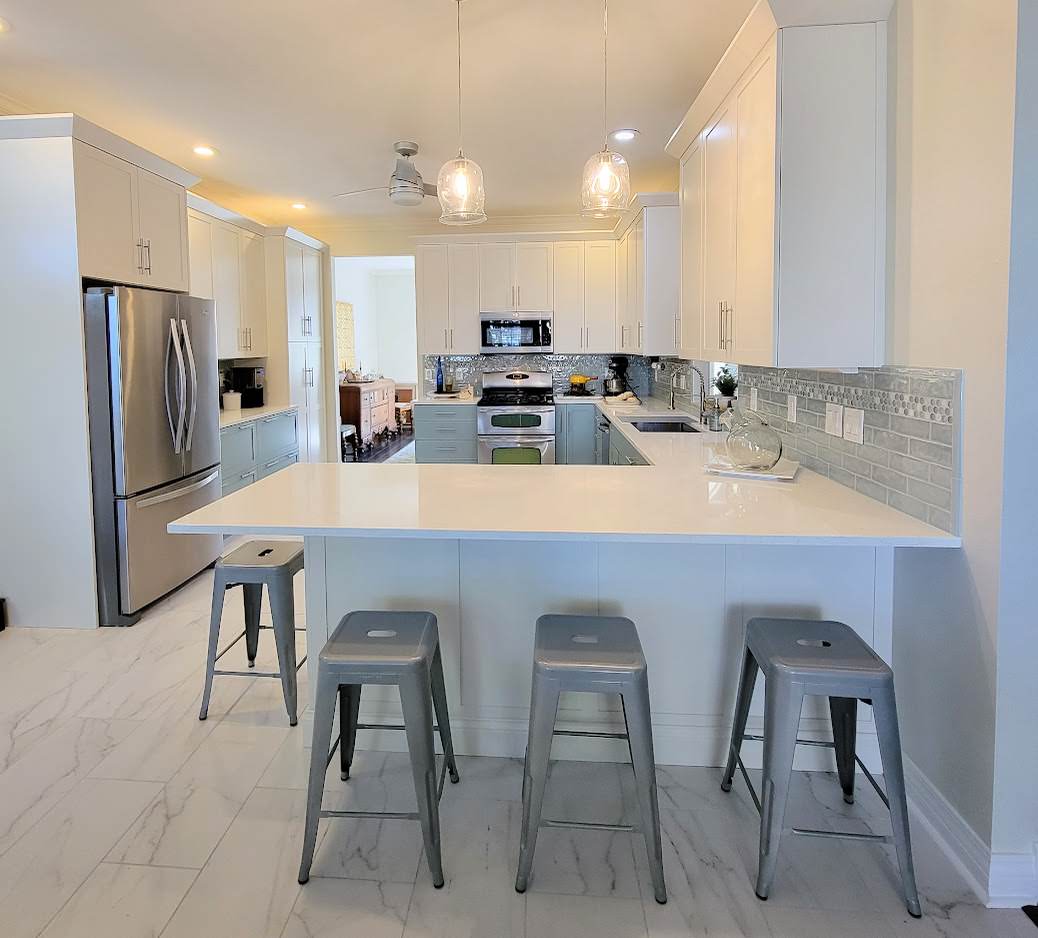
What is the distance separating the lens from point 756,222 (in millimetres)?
2246

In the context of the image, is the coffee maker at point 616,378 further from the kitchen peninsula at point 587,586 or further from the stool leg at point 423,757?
the stool leg at point 423,757

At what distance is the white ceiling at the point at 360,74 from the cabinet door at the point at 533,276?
45.6 inches

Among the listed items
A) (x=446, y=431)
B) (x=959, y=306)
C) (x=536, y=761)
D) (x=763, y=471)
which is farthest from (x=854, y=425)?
(x=446, y=431)

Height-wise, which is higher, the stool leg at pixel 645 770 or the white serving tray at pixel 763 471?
the white serving tray at pixel 763 471

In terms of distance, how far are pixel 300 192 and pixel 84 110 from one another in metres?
1.93

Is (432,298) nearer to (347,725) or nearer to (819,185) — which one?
(819,185)

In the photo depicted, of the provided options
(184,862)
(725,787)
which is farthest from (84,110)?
(725,787)

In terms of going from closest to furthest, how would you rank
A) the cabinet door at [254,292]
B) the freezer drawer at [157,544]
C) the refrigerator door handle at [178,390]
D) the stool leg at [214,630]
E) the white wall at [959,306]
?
the white wall at [959,306]
the stool leg at [214,630]
the freezer drawer at [157,544]
the refrigerator door handle at [178,390]
the cabinet door at [254,292]

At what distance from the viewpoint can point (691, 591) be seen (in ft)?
7.17

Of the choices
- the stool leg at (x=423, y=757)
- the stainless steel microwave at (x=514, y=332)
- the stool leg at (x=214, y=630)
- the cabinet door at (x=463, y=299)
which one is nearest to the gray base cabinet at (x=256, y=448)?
the cabinet door at (x=463, y=299)

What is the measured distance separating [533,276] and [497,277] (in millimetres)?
307

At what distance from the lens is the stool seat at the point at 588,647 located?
1.69 m

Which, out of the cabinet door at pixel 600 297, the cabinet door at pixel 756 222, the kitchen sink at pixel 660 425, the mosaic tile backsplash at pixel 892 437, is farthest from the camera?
the cabinet door at pixel 600 297

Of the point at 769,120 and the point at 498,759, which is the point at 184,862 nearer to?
the point at 498,759
